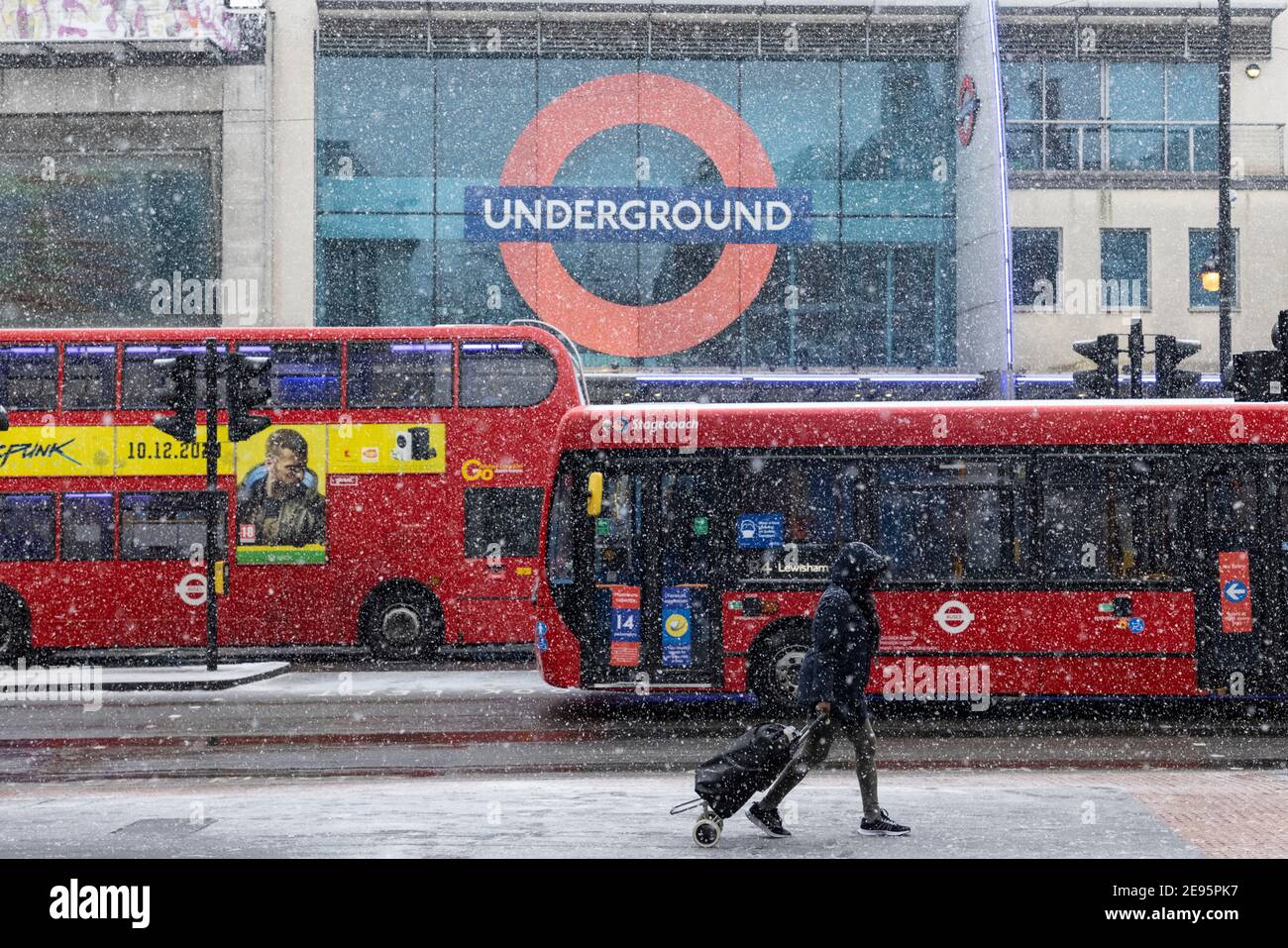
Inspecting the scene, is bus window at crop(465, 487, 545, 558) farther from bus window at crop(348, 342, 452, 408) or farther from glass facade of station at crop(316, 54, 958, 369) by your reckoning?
glass facade of station at crop(316, 54, 958, 369)

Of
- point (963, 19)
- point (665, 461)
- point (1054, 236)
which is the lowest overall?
point (665, 461)

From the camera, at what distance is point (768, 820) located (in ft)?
25.4

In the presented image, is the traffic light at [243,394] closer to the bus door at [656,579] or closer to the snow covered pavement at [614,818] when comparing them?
the bus door at [656,579]

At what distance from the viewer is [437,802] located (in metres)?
8.86

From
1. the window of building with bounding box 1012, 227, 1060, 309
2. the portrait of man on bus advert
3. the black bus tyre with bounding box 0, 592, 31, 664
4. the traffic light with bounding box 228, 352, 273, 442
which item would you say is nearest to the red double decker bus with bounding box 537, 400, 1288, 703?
the traffic light with bounding box 228, 352, 273, 442

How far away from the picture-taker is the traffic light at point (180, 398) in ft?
54.9

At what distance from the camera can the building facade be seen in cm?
2747

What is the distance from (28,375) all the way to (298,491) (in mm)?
3654

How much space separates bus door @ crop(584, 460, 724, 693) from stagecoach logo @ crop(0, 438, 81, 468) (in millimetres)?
8491

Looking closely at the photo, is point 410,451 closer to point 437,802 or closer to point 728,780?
point 437,802

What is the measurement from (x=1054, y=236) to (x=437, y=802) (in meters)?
22.5
